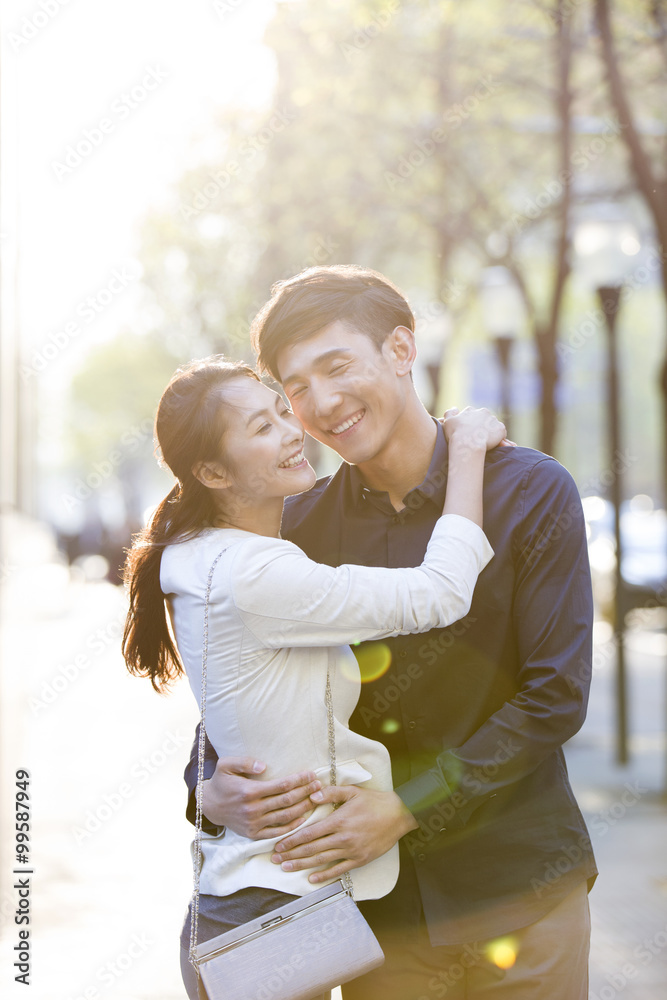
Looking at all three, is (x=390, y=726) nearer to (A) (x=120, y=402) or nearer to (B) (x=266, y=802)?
(B) (x=266, y=802)

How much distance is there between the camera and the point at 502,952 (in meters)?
2.47

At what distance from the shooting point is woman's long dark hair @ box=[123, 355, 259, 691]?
8.38 ft

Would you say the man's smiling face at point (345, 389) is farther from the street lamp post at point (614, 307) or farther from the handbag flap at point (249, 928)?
the street lamp post at point (614, 307)

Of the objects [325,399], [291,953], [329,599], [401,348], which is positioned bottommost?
[291,953]

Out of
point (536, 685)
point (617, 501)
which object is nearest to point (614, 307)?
point (617, 501)

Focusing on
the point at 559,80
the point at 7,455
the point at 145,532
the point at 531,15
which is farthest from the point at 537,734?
the point at 7,455

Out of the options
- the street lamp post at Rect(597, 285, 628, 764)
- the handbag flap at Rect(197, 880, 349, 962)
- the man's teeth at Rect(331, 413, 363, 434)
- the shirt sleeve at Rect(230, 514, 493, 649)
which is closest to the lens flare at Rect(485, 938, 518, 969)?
the handbag flap at Rect(197, 880, 349, 962)

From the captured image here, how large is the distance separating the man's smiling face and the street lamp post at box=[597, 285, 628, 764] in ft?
21.0

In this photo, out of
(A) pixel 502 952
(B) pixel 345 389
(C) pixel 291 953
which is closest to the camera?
(C) pixel 291 953

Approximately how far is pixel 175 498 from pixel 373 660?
0.63 m

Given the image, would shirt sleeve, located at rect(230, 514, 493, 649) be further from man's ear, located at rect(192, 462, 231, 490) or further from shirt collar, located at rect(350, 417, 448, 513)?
shirt collar, located at rect(350, 417, 448, 513)

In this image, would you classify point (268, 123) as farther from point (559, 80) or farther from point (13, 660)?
point (13, 660)

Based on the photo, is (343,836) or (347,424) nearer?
→ (343,836)

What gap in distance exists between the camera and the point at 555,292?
1084 cm
